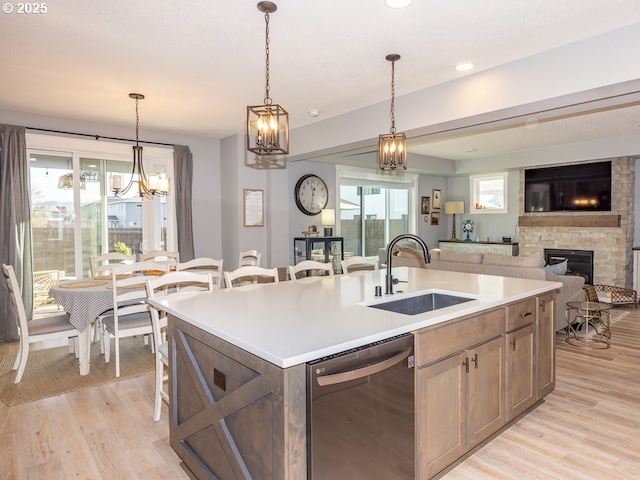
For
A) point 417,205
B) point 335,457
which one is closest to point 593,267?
point 417,205

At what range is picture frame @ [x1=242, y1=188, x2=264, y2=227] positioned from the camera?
616 cm

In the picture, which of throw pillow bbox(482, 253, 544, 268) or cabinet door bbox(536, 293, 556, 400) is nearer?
cabinet door bbox(536, 293, 556, 400)

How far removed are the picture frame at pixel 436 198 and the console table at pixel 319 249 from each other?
361cm

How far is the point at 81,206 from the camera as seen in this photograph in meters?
5.45

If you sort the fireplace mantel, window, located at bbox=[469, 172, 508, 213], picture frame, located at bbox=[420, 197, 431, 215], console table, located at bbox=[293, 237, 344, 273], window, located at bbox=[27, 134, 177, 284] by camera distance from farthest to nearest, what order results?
picture frame, located at bbox=[420, 197, 431, 215]
window, located at bbox=[469, 172, 508, 213]
the fireplace mantel
console table, located at bbox=[293, 237, 344, 273]
window, located at bbox=[27, 134, 177, 284]

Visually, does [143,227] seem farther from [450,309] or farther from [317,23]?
[450,309]

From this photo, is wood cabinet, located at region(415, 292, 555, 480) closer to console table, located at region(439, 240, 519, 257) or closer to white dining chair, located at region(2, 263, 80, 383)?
white dining chair, located at region(2, 263, 80, 383)

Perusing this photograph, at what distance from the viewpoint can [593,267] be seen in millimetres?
7145

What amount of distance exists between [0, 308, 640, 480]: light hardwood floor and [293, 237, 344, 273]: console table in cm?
354

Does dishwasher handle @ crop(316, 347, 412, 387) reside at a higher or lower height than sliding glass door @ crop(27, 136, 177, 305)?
lower

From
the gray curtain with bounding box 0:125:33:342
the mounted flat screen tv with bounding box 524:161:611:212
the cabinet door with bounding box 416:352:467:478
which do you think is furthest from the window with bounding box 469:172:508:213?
the gray curtain with bounding box 0:125:33:342

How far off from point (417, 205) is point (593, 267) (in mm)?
3556

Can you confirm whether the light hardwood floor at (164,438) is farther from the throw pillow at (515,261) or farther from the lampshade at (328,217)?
the lampshade at (328,217)

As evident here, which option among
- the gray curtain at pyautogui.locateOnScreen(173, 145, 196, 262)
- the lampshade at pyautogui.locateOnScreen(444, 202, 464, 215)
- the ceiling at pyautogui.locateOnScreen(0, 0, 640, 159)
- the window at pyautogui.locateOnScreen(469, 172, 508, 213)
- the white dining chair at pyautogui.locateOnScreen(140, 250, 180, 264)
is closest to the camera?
the ceiling at pyautogui.locateOnScreen(0, 0, 640, 159)
